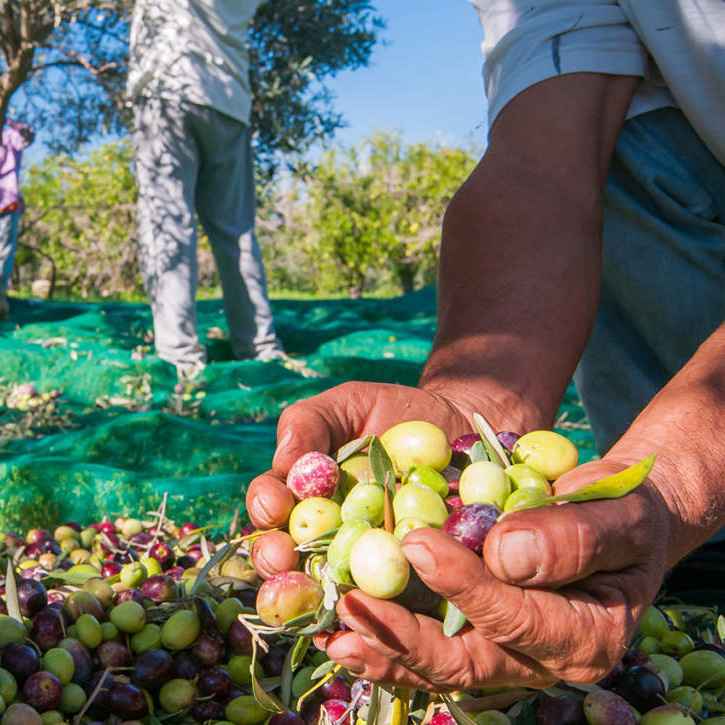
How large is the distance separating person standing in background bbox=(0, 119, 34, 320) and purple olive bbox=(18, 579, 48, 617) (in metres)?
7.14

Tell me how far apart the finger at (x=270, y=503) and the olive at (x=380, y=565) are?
0.23 metres

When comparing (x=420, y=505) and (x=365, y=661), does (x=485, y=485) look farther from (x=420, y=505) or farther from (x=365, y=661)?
(x=365, y=661)

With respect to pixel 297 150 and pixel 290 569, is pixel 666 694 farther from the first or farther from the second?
pixel 297 150

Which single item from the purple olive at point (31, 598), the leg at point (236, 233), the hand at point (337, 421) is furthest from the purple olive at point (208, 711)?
the leg at point (236, 233)

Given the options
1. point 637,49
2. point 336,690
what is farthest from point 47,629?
point 637,49

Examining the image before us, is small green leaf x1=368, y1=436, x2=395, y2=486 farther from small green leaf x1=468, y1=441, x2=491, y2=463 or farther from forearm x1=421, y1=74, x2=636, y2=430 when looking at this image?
forearm x1=421, y1=74, x2=636, y2=430

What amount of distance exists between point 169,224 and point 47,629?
16.0ft

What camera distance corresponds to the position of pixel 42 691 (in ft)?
4.84

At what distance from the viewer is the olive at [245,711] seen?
1576 mm

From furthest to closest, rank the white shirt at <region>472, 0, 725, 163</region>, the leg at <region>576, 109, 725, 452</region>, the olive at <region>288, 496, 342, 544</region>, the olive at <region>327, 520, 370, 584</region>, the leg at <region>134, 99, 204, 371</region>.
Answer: the leg at <region>134, 99, 204, 371</region> < the leg at <region>576, 109, 725, 452</region> < the white shirt at <region>472, 0, 725, 163</region> < the olive at <region>288, 496, 342, 544</region> < the olive at <region>327, 520, 370, 584</region>

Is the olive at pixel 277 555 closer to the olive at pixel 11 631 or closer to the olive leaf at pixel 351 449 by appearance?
the olive leaf at pixel 351 449

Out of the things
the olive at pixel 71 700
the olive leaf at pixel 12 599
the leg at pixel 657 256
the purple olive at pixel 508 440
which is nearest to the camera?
the purple olive at pixel 508 440

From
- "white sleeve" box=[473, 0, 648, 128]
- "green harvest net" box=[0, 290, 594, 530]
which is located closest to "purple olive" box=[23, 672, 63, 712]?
"green harvest net" box=[0, 290, 594, 530]

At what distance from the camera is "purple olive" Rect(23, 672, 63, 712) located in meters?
1.47
